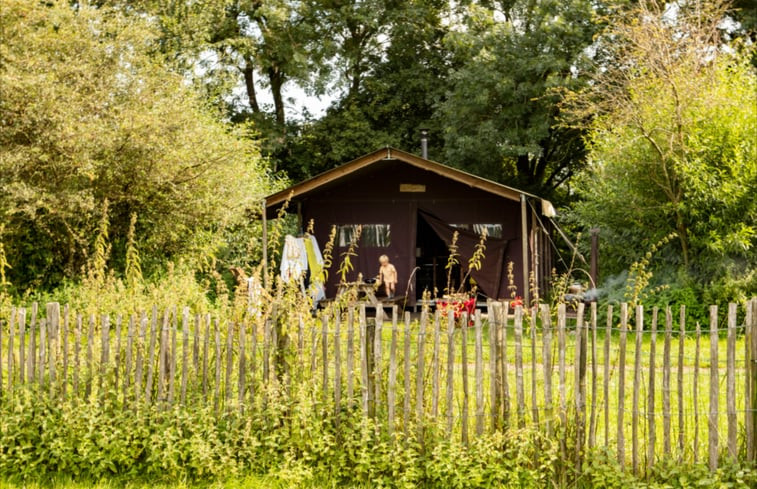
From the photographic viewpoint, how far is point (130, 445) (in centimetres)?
523

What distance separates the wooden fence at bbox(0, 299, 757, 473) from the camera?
4.77m

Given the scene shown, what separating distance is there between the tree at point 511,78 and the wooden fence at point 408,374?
16.5 metres

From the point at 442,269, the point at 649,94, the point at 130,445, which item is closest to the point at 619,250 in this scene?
the point at 649,94

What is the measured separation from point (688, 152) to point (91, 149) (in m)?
9.16

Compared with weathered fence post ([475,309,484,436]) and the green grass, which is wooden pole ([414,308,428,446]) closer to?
weathered fence post ([475,309,484,436])

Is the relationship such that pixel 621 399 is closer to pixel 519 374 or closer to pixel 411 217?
pixel 519 374

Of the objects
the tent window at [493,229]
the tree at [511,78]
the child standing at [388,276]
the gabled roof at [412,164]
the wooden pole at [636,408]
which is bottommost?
the wooden pole at [636,408]

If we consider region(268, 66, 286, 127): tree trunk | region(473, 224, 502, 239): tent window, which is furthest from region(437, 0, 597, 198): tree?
region(473, 224, 502, 239): tent window

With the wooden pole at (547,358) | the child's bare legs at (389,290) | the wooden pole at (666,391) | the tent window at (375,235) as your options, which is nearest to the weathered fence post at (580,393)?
the wooden pole at (547,358)

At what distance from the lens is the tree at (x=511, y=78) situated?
2161 cm

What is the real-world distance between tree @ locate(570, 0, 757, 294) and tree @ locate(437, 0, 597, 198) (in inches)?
308

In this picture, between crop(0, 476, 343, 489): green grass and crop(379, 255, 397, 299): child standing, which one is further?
crop(379, 255, 397, 299): child standing

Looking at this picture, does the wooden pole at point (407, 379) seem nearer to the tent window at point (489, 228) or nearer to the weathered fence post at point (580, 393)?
the weathered fence post at point (580, 393)

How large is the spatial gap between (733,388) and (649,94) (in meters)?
8.85
